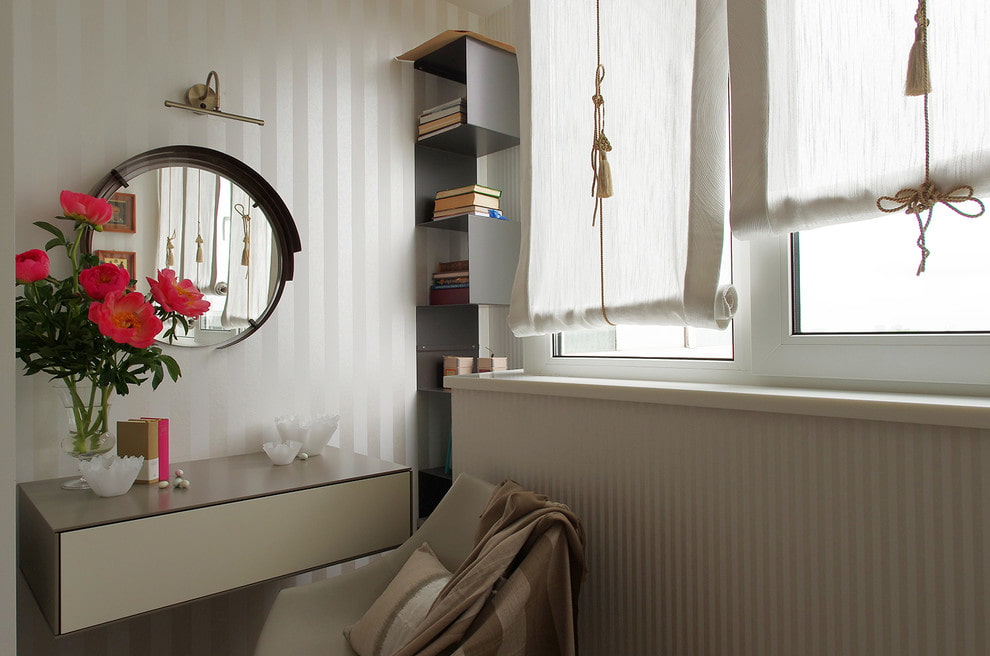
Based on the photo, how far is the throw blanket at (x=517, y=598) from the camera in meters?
1.14

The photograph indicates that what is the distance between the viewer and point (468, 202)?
8.50ft

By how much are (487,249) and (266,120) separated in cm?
98

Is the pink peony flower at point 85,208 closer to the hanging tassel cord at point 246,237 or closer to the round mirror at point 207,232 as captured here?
the round mirror at point 207,232

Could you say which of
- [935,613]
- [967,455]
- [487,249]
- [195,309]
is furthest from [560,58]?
[935,613]

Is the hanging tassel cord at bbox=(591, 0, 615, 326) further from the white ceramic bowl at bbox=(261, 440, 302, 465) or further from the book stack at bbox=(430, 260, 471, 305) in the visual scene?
the white ceramic bowl at bbox=(261, 440, 302, 465)

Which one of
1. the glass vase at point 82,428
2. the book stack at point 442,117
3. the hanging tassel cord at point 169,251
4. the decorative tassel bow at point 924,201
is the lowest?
the glass vase at point 82,428

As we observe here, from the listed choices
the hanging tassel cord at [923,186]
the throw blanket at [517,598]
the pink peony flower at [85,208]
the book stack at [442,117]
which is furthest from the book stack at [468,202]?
the hanging tassel cord at [923,186]

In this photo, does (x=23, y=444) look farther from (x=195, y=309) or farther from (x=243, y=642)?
(x=243, y=642)

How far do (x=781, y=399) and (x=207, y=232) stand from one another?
187 centimetres

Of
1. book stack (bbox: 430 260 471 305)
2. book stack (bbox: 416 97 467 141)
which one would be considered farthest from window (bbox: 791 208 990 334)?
book stack (bbox: 416 97 467 141)

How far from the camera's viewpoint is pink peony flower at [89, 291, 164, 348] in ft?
5.19

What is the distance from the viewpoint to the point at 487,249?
2.62m

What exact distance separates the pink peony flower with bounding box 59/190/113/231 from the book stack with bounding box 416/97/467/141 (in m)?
1.31

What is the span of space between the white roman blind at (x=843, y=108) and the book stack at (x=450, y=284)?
1.38 m
